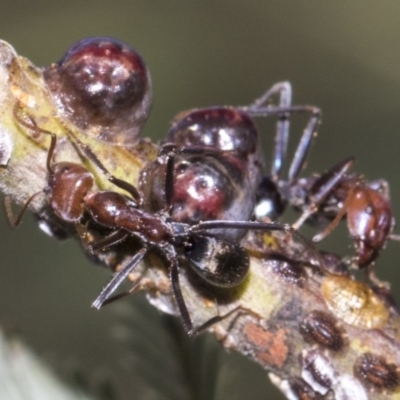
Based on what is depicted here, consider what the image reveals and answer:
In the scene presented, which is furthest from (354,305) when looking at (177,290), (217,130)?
(217,130)

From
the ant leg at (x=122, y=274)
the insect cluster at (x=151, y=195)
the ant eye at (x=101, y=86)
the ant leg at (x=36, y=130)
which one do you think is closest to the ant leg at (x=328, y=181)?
the insect cluster at (x=151, y=195)

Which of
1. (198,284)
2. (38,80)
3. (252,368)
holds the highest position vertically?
(38,80)

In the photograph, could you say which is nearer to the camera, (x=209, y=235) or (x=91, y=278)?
(x=209, y=235)

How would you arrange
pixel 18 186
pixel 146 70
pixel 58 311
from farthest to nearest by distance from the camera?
1. pixel 58 311
2. pixel 146 70
3. pixel 18 186

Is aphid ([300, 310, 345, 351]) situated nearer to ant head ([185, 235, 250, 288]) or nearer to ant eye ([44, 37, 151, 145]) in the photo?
ant head ([185, 235, 250, 288])

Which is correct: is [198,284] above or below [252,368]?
above

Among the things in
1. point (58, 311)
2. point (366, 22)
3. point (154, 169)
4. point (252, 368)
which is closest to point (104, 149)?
point (154, 169)

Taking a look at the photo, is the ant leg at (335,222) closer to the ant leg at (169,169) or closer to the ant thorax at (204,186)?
the ant thorax at (204,186)

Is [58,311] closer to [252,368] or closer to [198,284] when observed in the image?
[252,368]
